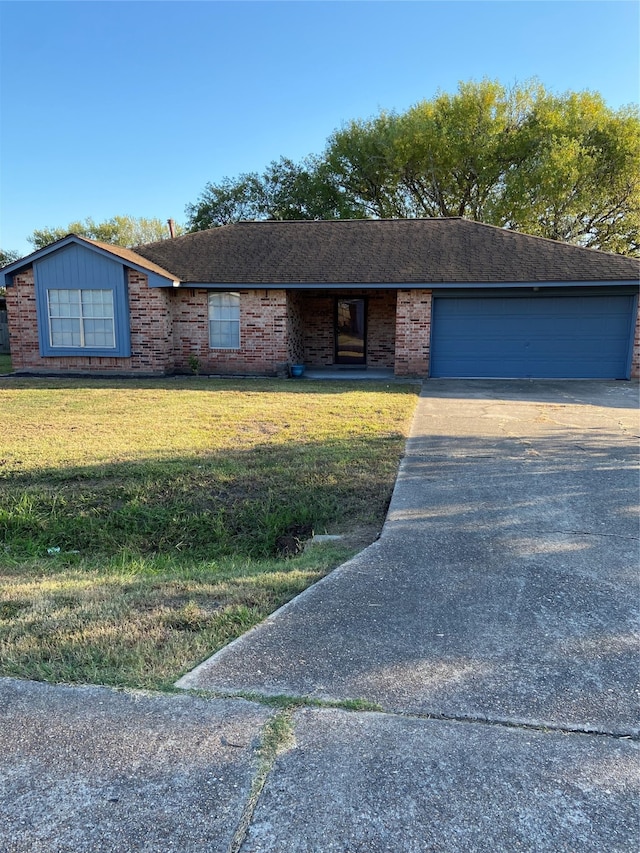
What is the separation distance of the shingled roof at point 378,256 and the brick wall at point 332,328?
1.57m

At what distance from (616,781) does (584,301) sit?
14.5 m

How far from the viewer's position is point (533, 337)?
1463 cm

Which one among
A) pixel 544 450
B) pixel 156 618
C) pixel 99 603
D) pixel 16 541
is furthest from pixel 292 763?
pixel 544 450

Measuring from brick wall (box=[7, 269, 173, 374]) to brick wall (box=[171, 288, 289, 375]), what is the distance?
40 cm

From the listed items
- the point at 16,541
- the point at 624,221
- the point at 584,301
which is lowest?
the point at 16,541

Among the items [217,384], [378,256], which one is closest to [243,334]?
[217,384]

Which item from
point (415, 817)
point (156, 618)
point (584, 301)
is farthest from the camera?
point (584, 301)

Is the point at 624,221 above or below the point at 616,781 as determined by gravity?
above

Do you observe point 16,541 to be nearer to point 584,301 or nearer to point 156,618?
point 156,618

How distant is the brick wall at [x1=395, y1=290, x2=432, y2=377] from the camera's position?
48.1 feet

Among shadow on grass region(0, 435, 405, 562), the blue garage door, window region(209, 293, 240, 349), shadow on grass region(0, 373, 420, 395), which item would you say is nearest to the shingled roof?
window region(209, 293, 240, 349)

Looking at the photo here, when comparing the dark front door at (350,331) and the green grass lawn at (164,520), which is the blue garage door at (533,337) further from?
the green grass lawn at (164,520)

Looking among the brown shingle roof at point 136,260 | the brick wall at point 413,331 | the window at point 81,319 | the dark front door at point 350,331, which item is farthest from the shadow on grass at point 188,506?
the dark front door at point 350,331

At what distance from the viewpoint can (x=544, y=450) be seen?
692 cm
